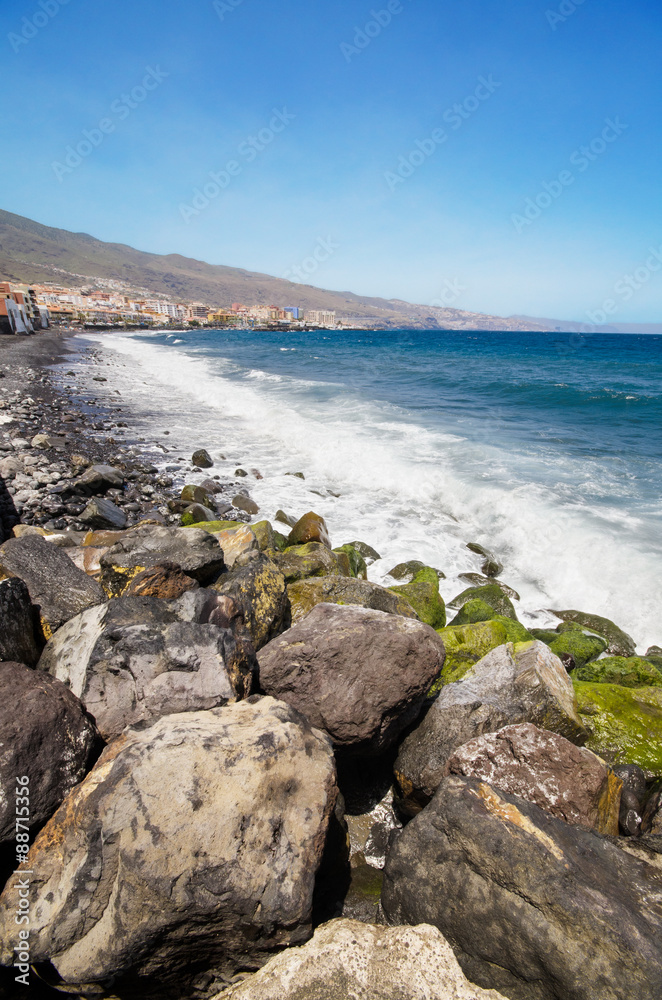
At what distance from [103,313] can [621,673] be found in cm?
13002

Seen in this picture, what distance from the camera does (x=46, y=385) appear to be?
21.6m

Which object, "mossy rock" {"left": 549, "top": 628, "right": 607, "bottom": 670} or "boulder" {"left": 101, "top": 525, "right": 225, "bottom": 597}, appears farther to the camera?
"mossy rock" {"left": 549, "top": 628, "right": 607, "bottom": 670}

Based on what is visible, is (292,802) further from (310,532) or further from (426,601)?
(310,532)

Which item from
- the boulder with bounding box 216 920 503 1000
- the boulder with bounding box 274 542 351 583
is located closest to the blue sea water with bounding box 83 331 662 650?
the boulder with bounding box 274 542 351 583

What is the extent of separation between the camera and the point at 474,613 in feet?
19.9

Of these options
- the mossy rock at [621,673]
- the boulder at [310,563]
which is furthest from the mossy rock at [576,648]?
the boulder at [310,563]

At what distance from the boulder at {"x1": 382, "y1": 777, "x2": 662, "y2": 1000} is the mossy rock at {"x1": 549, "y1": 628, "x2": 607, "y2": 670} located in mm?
3230

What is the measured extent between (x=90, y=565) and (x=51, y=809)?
107 inches

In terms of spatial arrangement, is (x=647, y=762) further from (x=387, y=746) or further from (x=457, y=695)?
(x=387, y=746)

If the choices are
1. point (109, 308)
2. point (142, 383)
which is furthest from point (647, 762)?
point (109, 308)

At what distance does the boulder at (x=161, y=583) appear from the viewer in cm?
370

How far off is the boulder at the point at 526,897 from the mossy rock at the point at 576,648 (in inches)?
127

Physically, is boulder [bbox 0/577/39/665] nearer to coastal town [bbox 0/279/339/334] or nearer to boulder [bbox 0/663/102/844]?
boulder [bbox 0/663/102/844]

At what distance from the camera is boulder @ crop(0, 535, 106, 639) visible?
3.53 m
